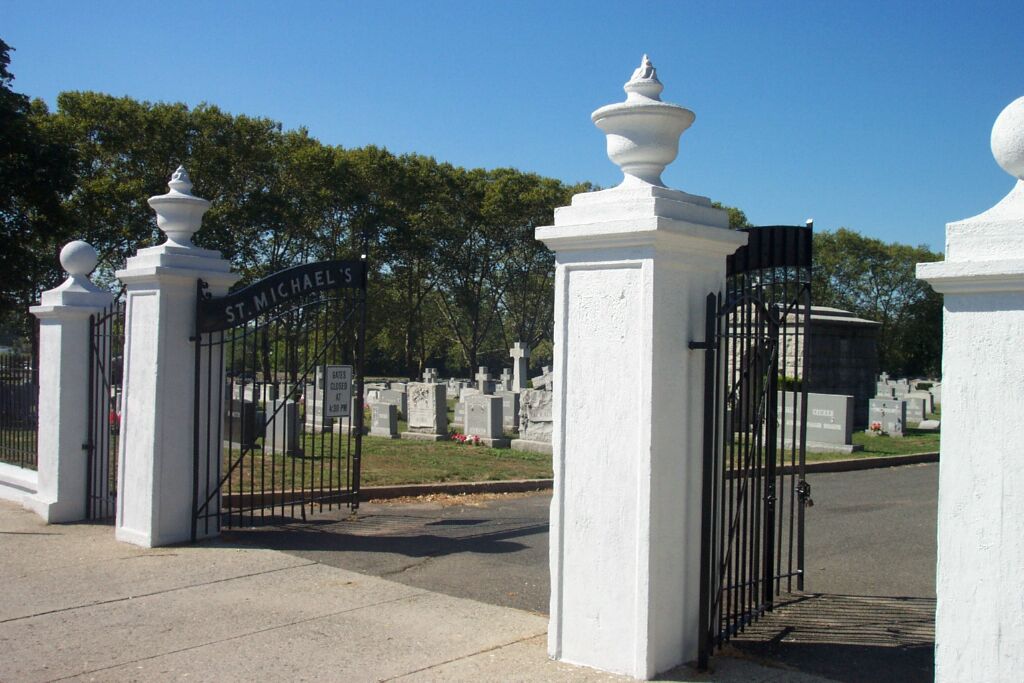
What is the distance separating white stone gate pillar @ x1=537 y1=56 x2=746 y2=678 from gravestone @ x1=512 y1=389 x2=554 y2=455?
11.5m

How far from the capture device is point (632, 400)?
4918mm

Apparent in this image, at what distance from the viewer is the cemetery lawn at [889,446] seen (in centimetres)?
1681

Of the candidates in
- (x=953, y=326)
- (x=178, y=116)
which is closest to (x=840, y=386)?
(x=953, y=326)

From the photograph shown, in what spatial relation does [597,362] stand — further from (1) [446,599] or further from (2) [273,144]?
(2) [273,144]

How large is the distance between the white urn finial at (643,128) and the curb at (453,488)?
23.1 ft

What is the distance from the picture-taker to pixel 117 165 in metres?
30.5

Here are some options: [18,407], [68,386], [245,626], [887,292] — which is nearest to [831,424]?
[68,386]

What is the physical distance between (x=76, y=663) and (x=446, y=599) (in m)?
2.45

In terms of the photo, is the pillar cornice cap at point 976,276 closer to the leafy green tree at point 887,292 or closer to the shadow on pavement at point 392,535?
the shadow on pavement at point 392,535

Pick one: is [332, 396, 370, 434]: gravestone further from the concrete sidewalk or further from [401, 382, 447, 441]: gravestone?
the concrete sidewalk

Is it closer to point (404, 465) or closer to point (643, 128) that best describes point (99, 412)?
point (404, 465)

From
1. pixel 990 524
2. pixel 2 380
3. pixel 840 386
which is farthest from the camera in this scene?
pixel 840 386

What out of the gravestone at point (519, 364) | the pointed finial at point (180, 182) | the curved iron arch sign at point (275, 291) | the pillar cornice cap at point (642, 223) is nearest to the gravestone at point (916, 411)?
the gravestone at point (519, 364)

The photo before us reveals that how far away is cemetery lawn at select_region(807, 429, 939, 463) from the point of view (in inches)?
662
